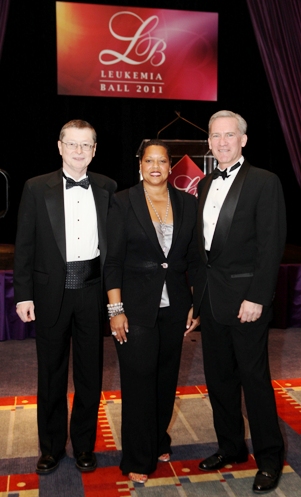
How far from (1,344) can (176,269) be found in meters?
2.66

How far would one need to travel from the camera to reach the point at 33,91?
22.9 ft

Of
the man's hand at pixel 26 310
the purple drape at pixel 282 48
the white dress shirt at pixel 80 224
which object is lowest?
the man's hand at pixel 26 310

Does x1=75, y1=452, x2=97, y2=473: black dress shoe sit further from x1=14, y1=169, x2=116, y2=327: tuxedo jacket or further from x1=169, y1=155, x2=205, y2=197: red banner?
x1=169, y1=155, x2=205, y2=197: red banner

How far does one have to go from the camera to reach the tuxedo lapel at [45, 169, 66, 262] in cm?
257

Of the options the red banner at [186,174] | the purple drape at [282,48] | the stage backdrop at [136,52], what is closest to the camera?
the red banner at [186,174]

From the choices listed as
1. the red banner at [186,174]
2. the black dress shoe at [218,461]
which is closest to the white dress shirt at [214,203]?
the black dress shoe at [218,461]

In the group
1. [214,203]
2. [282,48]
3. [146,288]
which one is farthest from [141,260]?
[282,48]

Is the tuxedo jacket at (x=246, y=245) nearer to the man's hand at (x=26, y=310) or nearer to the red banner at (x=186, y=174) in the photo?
the man's hand at (x=26, y=310)

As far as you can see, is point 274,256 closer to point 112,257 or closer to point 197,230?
point 197,230

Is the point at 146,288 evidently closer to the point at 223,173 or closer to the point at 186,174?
the point at 223,173

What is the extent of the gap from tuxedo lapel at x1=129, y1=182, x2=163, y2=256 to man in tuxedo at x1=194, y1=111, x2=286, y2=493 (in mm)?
209

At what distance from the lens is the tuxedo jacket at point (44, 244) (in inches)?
102

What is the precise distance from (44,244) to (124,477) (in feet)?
3.43

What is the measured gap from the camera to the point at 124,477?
2.64 metres
